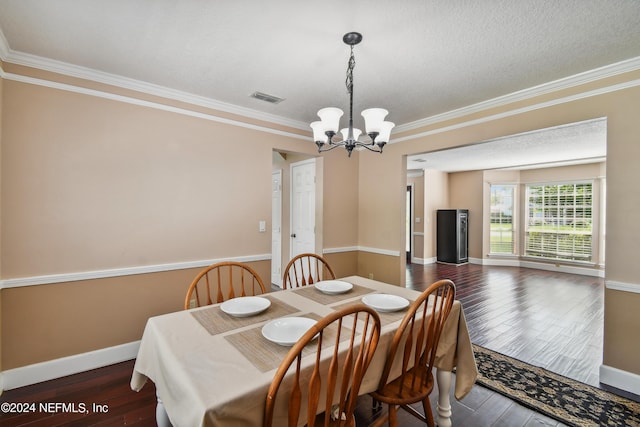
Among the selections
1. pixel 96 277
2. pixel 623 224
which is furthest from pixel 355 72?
pixel 96 277

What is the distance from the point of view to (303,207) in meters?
4.32

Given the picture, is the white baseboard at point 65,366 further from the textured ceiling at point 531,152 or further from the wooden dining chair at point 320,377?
the textured ceiling at point 531,152

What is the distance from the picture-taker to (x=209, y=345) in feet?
4.00

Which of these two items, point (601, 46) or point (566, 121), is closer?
point (601, 46)

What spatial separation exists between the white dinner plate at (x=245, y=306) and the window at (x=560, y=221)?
745 centimetres

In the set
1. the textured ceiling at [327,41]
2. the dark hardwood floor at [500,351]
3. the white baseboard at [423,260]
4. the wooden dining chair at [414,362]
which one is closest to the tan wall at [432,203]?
the white baseboard at [423,260]

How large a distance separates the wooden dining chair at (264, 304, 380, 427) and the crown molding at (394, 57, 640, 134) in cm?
271

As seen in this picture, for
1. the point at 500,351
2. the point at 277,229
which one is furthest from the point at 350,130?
the point at 277,229

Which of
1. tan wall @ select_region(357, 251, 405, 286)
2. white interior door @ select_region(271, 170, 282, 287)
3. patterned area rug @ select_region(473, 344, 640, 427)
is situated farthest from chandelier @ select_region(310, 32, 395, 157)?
white interior door @ select_region(271, 170, 282, 287)

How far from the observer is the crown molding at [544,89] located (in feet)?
6.95

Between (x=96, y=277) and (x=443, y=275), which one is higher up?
(x=96, y=277)

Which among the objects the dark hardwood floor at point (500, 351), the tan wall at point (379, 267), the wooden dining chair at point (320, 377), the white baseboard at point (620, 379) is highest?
the wooden dining chair at point (320, 377)

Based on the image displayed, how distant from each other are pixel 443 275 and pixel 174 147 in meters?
5.48

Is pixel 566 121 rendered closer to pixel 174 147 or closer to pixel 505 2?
pixel 505 2
